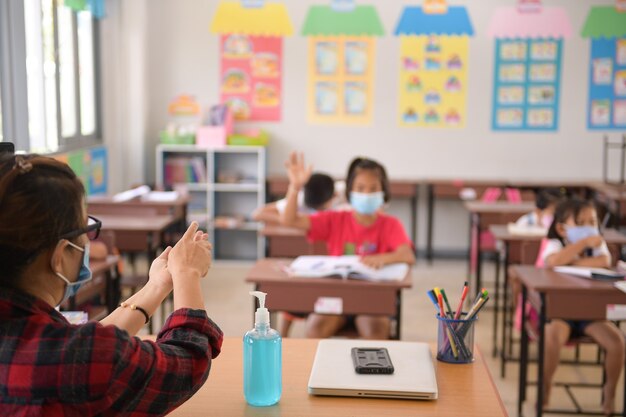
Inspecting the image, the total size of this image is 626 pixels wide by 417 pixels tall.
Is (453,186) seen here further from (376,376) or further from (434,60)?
(376,376)

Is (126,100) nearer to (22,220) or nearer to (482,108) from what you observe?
(482,108)

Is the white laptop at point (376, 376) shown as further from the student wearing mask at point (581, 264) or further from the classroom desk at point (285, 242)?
the classroom desk at point (285, 242)

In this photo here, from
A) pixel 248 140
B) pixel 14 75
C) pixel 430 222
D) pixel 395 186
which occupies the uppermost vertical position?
pixel 14 75

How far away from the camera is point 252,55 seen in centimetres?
774

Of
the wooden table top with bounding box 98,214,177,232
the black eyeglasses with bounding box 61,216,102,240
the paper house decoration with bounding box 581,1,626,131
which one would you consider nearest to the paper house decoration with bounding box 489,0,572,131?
the paper house decoration with bounding box 581,1,626,131

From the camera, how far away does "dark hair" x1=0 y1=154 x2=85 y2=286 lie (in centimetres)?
118

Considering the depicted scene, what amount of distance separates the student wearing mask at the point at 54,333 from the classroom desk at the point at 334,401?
43 centimetres

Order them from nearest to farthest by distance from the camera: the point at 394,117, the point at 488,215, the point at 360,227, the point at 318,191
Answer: the point at 360,227
the point at 318,191
the point at 488,215
the point at 394,117

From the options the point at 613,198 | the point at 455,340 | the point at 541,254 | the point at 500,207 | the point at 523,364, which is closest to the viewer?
the point at 455,340

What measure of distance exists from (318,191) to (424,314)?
1.51 meters

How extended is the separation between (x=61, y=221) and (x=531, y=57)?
22.9ft

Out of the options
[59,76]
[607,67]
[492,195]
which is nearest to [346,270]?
[492,195]

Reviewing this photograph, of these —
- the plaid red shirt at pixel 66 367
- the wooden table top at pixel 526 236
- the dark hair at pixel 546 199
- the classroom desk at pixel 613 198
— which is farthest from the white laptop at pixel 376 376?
the classroom desk at pixel 613 198

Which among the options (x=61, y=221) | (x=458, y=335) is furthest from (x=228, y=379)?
(x=61, y=221)
